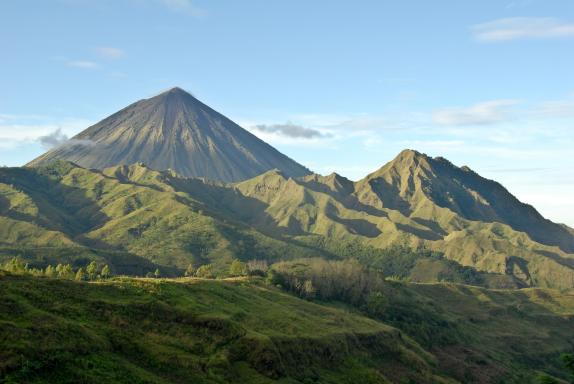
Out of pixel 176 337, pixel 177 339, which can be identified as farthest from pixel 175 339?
pixel 176 337

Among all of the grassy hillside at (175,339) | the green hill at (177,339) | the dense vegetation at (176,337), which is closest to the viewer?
the grassy hillside at (175,339)

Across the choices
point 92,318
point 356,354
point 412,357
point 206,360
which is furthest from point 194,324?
point 412,357

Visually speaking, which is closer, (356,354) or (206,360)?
(206,360)

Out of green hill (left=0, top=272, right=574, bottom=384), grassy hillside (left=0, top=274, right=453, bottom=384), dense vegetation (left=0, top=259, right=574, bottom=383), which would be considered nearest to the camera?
grassy hillside (left=0, top=274, right=453, bottom=384)

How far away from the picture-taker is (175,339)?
113812 mm

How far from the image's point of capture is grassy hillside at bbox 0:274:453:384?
8950 centimetres

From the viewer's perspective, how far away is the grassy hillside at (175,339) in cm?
8950

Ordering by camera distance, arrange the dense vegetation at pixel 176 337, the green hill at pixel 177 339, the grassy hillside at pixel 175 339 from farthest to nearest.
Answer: the dense vegetation at pixel 176 337 → the green hill at pixel 177 339 → the grassy hillside at pixel 175 339

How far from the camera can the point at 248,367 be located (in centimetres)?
11588

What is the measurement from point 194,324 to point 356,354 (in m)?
48.2

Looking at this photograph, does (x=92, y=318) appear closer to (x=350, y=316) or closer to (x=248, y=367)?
(x=248, y=367)

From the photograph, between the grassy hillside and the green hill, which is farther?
the green hill

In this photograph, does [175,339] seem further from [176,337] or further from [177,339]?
[176,337]

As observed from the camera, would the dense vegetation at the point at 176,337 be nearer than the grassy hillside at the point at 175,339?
No
